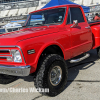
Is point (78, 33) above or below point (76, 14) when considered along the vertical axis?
below

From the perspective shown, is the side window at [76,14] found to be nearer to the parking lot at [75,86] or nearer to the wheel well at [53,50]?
the wheel well at [53,50]

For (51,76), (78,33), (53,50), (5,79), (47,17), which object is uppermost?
(47,17)

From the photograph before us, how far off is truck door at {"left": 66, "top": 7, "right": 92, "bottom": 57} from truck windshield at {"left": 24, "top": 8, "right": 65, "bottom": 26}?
240 mm

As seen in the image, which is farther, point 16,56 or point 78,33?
point 78,33

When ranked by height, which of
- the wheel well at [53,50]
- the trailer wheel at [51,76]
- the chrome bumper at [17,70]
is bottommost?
the trailer wheel at [51,76]

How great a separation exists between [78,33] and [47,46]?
1214 millimetres

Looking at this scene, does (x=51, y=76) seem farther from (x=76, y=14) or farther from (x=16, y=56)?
(x=76, y=14)

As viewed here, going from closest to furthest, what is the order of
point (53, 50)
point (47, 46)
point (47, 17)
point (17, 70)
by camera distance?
point (17, 70) < point (47, 46) < point (53, 50) < point (47, 17)

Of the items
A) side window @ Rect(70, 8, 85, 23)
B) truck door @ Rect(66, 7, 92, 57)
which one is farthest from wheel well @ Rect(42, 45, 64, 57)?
side window @ Rect(70, 8, 85, 23)

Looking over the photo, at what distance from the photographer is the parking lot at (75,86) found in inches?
108

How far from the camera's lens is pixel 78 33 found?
11.6 feet

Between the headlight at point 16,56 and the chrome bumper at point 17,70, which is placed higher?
the headlight at point 16,56

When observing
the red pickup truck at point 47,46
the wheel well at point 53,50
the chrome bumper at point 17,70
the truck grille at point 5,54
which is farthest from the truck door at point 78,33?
the truck grille at point 5,54

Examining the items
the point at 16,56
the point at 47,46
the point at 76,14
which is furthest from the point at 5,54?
the point at 76,14
